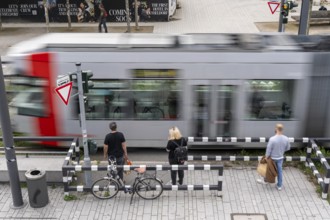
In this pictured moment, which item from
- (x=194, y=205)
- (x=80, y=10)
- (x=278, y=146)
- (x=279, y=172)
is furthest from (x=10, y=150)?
(x=80, y=10)

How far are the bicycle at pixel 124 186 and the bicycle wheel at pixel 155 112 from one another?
86.6 inches

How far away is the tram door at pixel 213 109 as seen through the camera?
441 inches

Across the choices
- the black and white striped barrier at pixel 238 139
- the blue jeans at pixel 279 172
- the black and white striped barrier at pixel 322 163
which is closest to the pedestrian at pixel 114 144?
the black and white striped barrier at pixel 238 139

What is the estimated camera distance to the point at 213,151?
12.2m

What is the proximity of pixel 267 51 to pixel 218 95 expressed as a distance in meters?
1.68

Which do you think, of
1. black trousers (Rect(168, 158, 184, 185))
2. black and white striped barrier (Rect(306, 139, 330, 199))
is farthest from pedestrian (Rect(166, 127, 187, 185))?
black and white striped barrier (Rect(306, 139, 330, 199))

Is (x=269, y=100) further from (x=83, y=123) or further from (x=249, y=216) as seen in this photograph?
(x=83, y=123)

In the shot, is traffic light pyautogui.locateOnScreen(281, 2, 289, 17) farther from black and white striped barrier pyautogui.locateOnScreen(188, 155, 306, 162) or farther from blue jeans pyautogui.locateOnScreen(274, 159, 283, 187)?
blue jeans pyautogui.locateOnScreen(274, 159, 283, 187)

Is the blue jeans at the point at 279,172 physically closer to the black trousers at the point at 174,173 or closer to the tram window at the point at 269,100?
the tram window at the point at 269,100

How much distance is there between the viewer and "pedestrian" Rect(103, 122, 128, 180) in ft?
31.2

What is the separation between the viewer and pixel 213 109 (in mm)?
11344

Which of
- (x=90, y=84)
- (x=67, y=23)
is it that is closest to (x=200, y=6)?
(x=67, y=23)

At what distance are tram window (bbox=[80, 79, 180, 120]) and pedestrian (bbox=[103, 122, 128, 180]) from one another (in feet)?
6.23

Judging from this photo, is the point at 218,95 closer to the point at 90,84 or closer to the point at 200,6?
the point at 90,84
